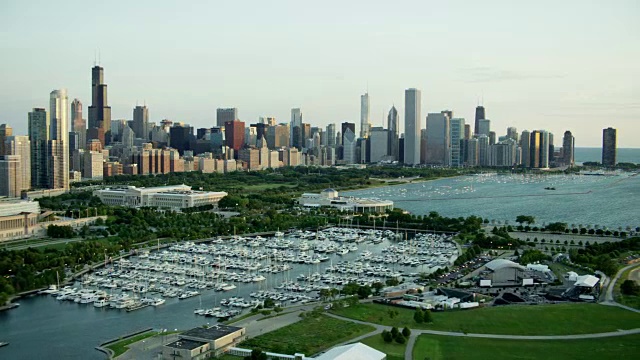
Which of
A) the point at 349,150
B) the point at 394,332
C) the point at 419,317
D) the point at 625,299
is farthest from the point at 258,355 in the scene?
the point at 349,150

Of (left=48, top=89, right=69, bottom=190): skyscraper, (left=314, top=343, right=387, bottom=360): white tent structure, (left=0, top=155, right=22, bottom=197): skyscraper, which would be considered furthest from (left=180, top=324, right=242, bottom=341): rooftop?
(left=48, top=89, right=69, bottom=190): skyscraper

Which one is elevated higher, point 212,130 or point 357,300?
point 212,130

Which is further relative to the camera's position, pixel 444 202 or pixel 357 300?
pixel 444 202

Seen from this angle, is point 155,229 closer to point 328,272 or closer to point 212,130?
point 328,272

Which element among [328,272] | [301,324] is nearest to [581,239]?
[328,272]

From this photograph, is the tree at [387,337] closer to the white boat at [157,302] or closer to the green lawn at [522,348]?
the green lawn at [522,348]

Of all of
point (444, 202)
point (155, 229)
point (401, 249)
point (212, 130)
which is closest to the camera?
point (401, 249)

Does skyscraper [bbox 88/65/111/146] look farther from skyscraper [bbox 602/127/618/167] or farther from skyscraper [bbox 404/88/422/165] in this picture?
skyscraper [bbox 602/127/618/167]
